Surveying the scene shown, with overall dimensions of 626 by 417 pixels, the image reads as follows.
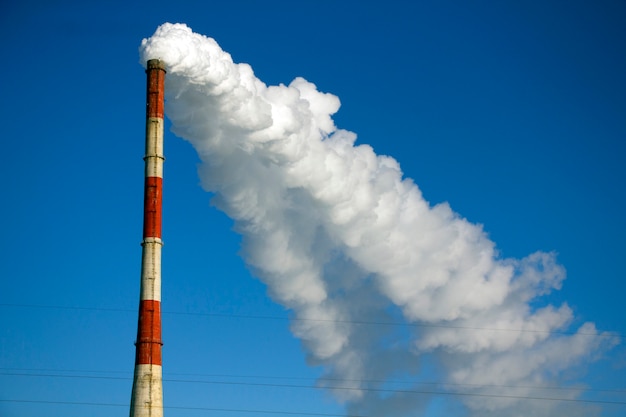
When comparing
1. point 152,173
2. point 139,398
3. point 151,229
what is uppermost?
point 152,173

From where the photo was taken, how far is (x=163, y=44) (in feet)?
172

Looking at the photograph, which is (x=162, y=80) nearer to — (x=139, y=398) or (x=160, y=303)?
(x=160, y=303)

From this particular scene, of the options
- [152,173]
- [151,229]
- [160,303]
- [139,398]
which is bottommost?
[139,398]

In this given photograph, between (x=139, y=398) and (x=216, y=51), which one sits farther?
(x=216, y=51)

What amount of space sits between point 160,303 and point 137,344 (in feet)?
9.58

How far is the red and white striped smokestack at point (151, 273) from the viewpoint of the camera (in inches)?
1914

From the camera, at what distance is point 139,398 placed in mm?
48438

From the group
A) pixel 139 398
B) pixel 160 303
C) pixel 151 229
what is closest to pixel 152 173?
pixel 151 229

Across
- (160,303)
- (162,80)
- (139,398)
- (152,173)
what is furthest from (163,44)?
(139,398)

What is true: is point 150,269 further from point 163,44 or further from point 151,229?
point 163,44

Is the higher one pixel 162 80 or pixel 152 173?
A: pixel 162 80

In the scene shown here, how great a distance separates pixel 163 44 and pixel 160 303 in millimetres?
16154

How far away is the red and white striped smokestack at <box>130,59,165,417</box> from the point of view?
48.6 meters

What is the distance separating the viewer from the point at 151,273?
5022cm
